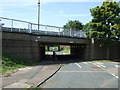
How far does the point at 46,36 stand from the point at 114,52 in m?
18.3

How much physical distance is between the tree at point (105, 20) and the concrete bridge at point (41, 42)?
2.14 metres

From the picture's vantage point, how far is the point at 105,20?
35406 millimetres

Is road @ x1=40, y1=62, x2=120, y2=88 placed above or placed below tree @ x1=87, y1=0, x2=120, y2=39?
below

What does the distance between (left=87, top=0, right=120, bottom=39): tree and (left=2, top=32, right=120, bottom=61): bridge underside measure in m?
2.31

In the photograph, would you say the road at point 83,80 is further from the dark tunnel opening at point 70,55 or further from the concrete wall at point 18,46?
the dark tunnel opening at point 70,55

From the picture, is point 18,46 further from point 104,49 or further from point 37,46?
point 104,49

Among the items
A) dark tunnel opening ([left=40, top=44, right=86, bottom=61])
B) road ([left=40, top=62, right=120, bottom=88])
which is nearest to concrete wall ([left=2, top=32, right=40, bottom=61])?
road ([left=40, top=62, right=120, bottom=88])

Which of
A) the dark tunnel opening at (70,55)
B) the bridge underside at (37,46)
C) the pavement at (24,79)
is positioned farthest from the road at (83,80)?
the dark tunnel opening at (70,55)

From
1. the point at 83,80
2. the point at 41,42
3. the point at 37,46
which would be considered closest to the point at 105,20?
the point at 41,42

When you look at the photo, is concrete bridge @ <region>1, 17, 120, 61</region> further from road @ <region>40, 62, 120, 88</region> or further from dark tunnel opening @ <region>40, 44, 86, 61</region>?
road @ <region>40, 62, 120, 88</region>

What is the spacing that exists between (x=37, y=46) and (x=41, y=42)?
3517mm

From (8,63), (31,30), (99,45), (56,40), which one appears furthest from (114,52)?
(8,63)

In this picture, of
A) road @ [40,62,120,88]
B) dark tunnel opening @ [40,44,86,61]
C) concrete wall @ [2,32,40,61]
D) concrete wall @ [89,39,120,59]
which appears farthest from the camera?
dark tunnel opening @ [40,44,86,61]

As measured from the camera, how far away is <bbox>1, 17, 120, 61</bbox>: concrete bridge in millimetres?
24078
